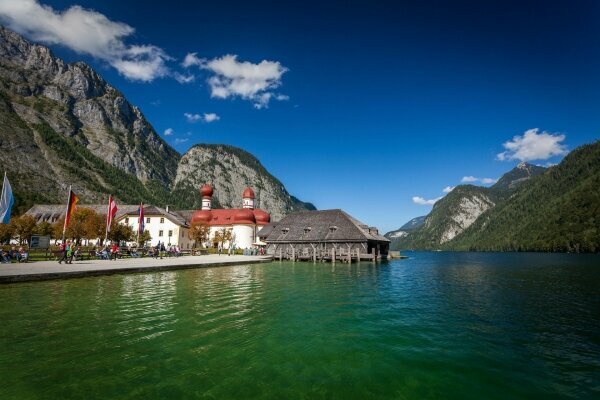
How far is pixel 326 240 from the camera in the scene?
6303cm

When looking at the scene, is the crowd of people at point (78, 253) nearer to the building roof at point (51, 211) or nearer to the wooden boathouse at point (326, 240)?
the wooden boathouse at point (326, 240)

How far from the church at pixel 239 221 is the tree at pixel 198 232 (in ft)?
9.51

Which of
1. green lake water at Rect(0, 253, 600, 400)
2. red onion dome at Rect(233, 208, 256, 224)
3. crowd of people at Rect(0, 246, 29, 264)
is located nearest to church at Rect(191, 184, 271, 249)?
red onion dome at Rect(233, 208, 256, 224)

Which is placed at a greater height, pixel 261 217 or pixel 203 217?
pixel 203 217

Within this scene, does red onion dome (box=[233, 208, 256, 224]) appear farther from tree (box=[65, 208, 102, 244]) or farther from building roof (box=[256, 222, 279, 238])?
tree (box=[65, 208, 102, 244])

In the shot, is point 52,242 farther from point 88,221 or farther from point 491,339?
point 491,339

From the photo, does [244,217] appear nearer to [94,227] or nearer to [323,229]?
[323,229]

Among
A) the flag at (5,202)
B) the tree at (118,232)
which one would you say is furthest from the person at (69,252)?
the tree at (118,232)

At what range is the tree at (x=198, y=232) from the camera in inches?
3362

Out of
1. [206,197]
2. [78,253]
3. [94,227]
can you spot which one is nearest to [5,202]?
[78,253]

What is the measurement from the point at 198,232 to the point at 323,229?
116 ft

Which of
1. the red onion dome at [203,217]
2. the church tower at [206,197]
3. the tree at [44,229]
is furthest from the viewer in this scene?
the church tower at [206,197]

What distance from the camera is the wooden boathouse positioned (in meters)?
60.4

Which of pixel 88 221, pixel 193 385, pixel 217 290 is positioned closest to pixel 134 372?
pixel 193 385
